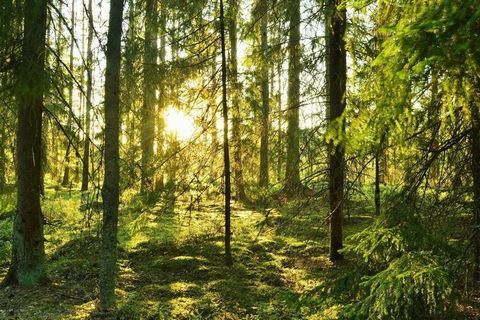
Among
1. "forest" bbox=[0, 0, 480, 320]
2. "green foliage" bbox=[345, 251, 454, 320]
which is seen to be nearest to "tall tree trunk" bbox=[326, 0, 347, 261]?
"forest" bbox=[0, 0, 480, 320]

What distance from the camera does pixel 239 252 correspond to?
996 cm

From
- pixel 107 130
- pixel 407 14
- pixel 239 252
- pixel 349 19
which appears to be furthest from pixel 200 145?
pixel 407 14

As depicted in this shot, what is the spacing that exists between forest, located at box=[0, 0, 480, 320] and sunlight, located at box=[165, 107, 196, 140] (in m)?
0.05

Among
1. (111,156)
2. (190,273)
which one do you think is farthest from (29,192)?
(190,273)

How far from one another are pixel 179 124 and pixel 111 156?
11.9 feet

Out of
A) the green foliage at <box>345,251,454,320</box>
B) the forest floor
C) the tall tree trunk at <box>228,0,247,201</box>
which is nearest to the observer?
the green foliage at <box>345,251,454,320</box>

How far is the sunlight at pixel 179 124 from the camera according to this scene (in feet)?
32.0

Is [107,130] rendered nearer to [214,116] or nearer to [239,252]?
[214,116]

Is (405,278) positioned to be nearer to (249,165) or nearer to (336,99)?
(336,99)

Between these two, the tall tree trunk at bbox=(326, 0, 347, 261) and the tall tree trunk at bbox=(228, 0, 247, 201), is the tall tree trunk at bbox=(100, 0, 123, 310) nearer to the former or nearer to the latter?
the tall tree trunk at bbox=(228, 0, 247, 201)

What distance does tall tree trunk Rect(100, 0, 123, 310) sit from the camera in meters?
6.49

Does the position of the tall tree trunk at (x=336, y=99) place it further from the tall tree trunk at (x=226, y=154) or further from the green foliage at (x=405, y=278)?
the green foliage at (x=405, y=278)

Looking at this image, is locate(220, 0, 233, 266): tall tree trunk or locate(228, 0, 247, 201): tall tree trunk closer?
locate(220, 0, 233, 266): tall tree trunk

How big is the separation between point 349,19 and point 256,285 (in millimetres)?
5463
